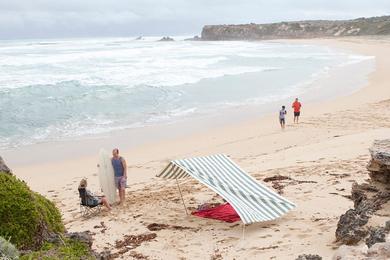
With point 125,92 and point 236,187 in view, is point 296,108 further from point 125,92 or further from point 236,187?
point 125,92

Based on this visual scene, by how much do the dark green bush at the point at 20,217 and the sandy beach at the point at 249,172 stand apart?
2.04 metres

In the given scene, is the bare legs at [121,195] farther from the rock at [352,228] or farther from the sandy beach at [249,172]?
the rock at [352,228]

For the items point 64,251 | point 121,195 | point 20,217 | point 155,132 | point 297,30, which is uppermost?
point 297,30

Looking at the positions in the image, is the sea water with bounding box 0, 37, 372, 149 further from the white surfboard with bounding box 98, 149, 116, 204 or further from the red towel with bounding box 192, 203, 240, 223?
the red towel with bounding box 192, 203, 240, 223

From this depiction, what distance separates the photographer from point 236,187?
29.5 ft

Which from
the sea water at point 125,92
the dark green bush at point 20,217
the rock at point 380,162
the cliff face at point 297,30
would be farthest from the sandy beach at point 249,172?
the cliff face at point 297,30

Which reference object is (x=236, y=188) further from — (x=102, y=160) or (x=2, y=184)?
(x=2, y=184)

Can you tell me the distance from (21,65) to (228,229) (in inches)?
1642

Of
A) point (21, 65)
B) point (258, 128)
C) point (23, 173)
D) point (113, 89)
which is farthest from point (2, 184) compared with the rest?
point (21, 65)

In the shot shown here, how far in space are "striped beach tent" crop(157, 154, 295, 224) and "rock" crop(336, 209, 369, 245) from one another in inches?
57.3

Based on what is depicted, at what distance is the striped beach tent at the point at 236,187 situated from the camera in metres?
8.27

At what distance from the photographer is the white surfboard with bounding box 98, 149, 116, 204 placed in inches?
416

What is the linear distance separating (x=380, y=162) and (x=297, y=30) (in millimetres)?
121779

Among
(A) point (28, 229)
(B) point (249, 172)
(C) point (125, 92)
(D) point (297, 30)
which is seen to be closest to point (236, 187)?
(B) point (249, 172)
